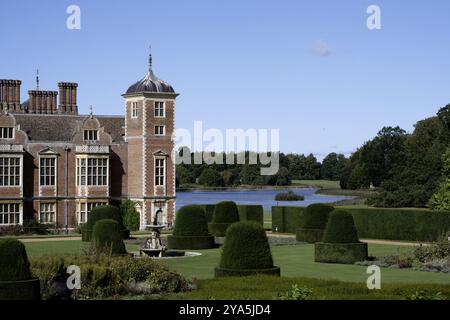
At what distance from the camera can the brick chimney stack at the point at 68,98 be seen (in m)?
47.7

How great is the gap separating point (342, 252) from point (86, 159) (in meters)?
20.8

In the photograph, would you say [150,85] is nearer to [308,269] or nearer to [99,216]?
[99,216]

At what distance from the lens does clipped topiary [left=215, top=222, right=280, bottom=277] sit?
18.2 metres

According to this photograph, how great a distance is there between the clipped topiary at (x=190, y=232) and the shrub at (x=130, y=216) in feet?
40.1

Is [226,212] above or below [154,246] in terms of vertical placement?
above

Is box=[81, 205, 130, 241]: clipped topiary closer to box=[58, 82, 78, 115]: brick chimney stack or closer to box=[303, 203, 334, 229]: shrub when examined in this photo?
box=[303, 203, 334, 229]: shrub

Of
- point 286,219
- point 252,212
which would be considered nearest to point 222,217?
point 286,219

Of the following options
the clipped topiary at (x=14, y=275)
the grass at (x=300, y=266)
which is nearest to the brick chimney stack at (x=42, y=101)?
the grass at (x=300, y=266)

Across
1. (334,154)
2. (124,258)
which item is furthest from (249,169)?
(124,258)

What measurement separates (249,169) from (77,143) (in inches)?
2829

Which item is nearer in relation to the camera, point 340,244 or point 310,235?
point 340,244

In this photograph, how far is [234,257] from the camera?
1831 cm

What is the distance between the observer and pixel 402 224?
1404 inches

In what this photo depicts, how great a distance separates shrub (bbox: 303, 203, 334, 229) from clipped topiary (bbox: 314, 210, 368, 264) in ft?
23.8
